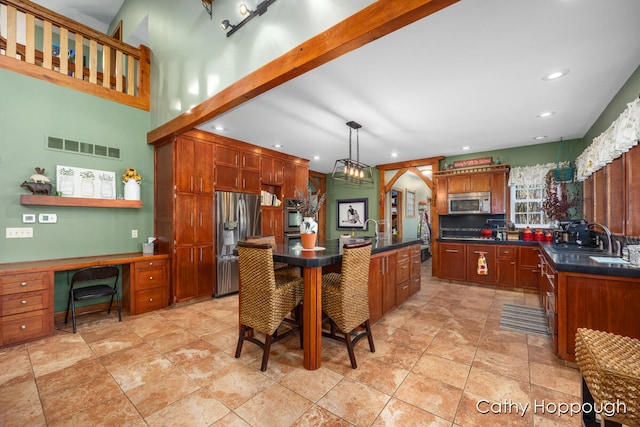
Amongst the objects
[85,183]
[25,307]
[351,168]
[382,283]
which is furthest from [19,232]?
[382,283]

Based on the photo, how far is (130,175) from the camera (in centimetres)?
377

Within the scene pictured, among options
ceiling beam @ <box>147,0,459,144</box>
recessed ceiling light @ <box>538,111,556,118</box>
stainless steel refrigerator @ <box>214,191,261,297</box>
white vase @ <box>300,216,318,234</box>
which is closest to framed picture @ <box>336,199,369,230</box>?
stainless steel refrigerator @ <box>214,191,261,297</box>

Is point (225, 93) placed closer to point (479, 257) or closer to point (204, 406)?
point (204, 406)

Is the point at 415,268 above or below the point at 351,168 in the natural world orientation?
below

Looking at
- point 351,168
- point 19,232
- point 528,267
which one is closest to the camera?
point 19,232

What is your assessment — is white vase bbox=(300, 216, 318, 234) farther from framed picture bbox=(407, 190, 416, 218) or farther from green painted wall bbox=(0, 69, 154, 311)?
framed picture bbox=(407, 190, 416, 218)

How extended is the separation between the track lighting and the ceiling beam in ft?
1.80

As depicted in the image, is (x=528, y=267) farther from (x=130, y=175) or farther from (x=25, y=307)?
(x=25, y=307)

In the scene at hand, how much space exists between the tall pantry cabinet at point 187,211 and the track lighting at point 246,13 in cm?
172

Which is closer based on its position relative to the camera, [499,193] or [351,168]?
[351,168]

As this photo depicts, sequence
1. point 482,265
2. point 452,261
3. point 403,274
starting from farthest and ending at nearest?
point 452,261 → point 482,265 → point 403,274

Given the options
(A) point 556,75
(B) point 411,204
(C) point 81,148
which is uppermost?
(A) point 556,75

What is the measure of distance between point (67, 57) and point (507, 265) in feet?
Result: 23.9

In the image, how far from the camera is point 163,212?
3994 mm
